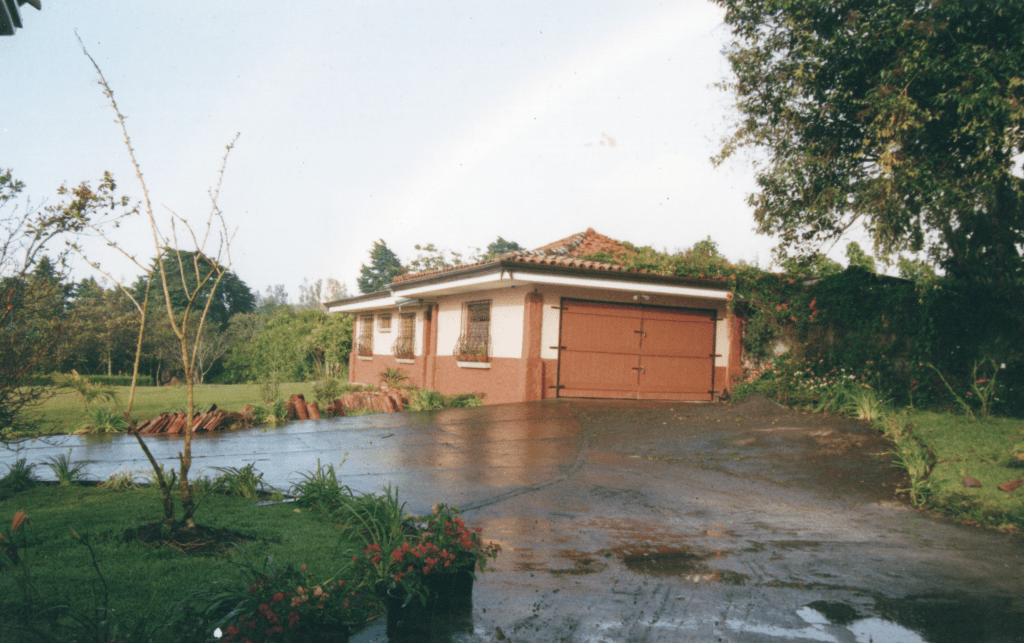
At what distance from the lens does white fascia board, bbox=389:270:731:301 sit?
1171 centimetres

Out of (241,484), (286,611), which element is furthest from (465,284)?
(286,611)

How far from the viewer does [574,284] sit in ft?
39.1

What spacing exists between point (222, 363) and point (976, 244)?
2979 cm

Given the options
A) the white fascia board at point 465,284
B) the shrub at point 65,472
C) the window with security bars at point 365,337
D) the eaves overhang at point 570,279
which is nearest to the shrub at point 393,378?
the white fascia board at point 465,284

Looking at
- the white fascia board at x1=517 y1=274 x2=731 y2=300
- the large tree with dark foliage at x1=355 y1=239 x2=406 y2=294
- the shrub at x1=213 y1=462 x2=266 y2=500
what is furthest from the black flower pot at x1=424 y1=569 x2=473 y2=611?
the large tree with dark foliage at x1=355 y1=239 x2=406 y2=294

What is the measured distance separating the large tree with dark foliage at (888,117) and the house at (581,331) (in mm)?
3334

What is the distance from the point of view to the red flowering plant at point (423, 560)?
3.04m

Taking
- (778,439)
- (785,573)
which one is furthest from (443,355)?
(785,573)

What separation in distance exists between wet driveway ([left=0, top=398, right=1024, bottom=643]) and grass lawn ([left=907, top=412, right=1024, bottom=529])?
1.35ft

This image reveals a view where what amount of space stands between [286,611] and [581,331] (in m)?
10.5

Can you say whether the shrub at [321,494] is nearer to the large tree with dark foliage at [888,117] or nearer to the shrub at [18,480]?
the shrub at [18,480]

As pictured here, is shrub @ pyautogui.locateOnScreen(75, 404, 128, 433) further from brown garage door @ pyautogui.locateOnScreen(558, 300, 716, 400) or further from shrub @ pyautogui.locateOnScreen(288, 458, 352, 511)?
brown garage door @ pyautogui.locateOnScreen(558, 300, 716, 400)

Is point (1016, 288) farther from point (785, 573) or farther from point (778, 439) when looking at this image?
point (785, 573)

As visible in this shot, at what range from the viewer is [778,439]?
341 inches
